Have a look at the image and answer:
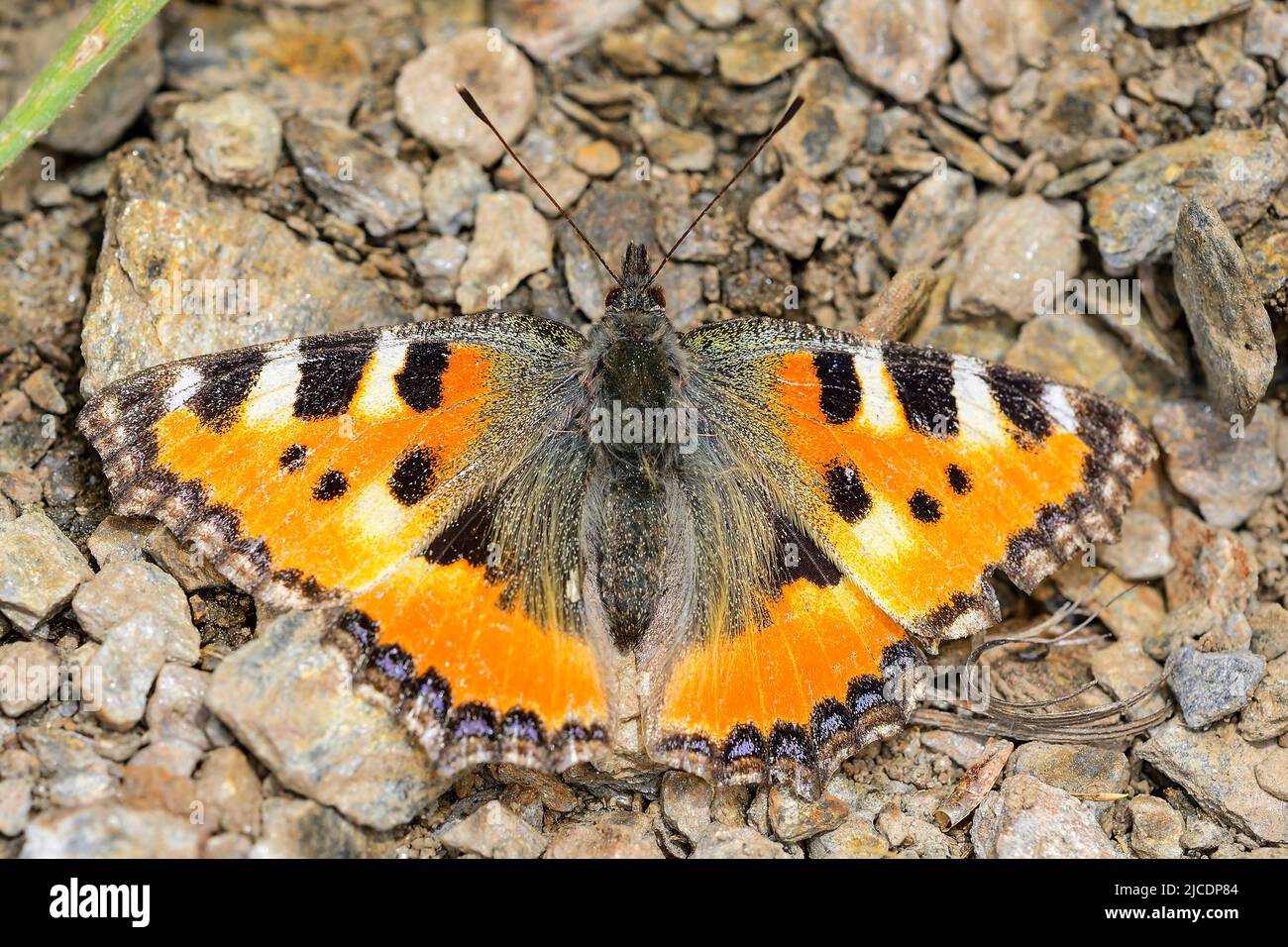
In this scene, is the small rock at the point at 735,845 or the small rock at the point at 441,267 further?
the small rock at the point at 441,267

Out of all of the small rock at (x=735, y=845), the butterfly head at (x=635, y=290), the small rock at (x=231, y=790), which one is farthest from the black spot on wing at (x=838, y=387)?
the small rock at (x=231, y=790)

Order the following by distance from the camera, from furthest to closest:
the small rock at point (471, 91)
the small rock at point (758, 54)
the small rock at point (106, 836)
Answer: the small rock at point (758, 54), the small rock at point (471, 91), the small rock at point (106, 836)

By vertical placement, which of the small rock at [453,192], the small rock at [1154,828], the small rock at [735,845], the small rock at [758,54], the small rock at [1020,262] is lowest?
the small rock at [1154,828]

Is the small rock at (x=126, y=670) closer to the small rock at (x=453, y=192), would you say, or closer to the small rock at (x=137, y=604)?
the small rock at (x=137, y=604)

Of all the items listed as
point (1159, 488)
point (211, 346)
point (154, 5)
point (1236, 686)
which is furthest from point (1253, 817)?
point (154, 5)

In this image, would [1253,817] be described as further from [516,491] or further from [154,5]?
[154,5]

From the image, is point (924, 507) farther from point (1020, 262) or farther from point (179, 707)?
point (179, 707)

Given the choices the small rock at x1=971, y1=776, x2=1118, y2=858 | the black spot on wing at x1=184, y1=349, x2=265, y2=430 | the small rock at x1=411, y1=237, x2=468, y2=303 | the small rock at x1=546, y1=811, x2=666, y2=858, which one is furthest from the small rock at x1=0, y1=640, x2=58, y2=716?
the small rock at x1=971, y1=776, x2=1118, y2=858
